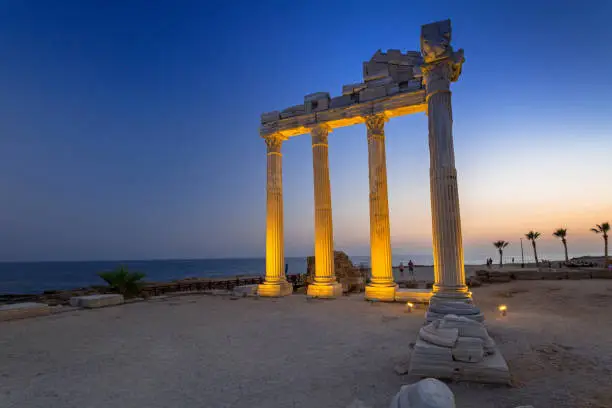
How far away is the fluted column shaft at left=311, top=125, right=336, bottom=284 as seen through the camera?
19.3 metres

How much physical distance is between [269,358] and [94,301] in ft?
44.0

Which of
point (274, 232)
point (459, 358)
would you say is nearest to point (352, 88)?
point (274, 232)

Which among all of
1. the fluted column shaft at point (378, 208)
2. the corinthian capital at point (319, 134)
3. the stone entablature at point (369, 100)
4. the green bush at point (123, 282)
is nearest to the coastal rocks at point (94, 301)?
the green bush at point (123, 282)

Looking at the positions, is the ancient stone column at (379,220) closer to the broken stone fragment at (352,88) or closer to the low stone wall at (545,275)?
the broken stone fragment at (352,88)

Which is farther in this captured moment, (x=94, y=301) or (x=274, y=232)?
(x=274, y=232)

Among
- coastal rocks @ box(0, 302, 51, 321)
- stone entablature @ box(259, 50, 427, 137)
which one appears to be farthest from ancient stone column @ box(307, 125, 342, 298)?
coastal rocks @ box(0, 302, 51, 321)

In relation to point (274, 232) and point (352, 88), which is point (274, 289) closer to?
point (274, 232)

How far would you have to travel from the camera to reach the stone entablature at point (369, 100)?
58.8 feet

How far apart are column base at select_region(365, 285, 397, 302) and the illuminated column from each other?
18.9ft

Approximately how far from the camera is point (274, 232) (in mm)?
20953

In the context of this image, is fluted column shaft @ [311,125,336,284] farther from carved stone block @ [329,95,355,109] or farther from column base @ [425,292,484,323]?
column base @ [425,292,484,323]

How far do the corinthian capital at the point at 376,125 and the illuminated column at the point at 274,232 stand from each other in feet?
20.5

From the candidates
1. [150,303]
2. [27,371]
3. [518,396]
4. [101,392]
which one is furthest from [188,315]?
[518,396]

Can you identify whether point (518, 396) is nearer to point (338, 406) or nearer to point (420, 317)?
point (338, 406)
